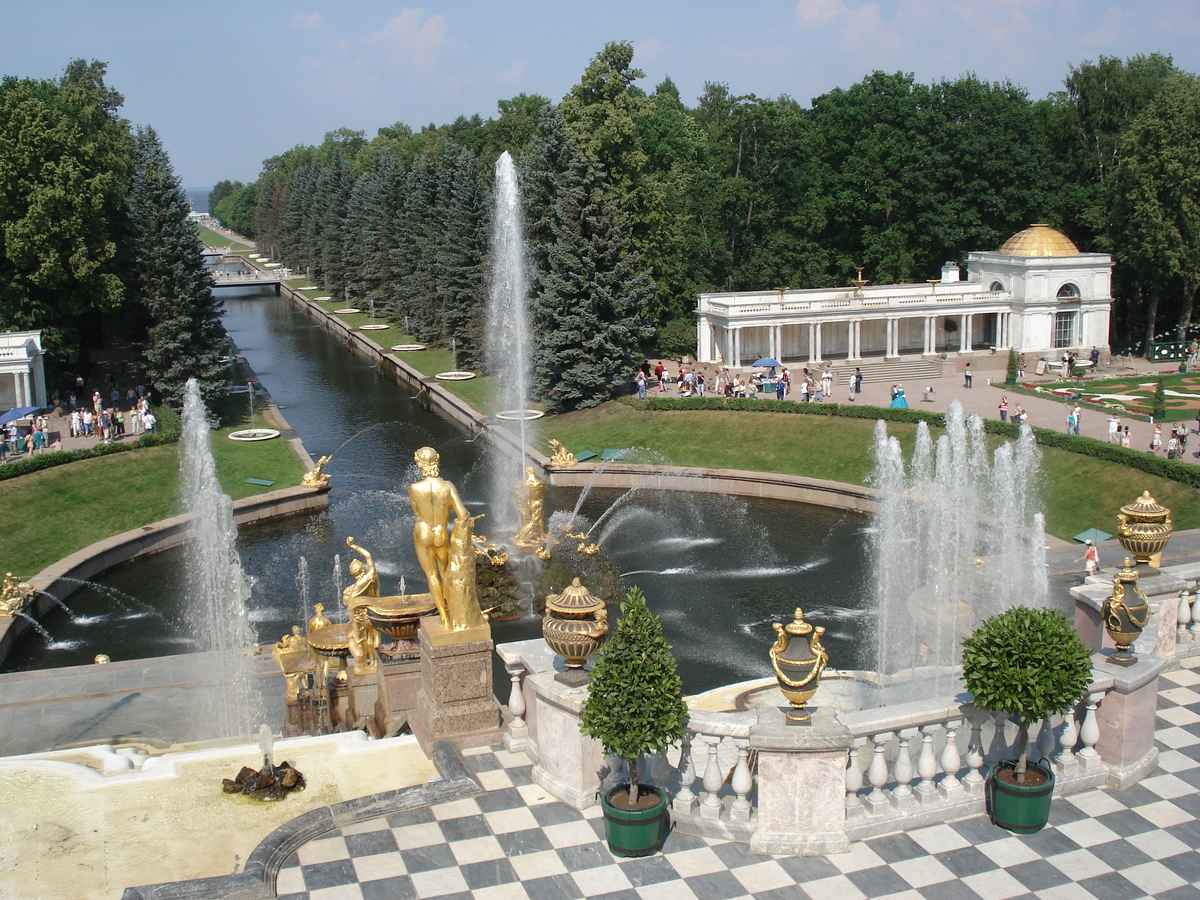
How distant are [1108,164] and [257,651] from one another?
53.4m

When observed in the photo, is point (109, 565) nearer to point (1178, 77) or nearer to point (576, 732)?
point (576, 732)

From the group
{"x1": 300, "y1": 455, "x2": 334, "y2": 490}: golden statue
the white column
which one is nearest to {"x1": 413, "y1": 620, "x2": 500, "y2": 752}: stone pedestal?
{"x1": 300, "y1": 455, "x2": 334, "y2": 490}: golden statue

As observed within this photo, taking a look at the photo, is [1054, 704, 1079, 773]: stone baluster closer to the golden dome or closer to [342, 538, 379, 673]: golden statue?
[342, 538, 379, 673]: golden statue

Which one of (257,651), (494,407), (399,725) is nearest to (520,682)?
(399,725)

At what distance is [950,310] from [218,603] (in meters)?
39.1

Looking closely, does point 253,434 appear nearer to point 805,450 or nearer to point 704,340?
point 805,450

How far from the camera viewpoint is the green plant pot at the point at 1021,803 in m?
9.80

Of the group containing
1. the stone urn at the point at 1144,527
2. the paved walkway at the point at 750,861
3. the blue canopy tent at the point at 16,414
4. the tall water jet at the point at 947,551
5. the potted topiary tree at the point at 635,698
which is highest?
the stone urn at the point at 1144,527

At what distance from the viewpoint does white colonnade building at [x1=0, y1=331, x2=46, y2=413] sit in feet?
138

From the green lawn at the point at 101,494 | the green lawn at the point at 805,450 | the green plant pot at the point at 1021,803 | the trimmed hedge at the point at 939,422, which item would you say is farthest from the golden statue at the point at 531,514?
the green plant pot at the point at 1021,803

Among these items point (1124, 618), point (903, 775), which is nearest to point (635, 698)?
point (903, 775)

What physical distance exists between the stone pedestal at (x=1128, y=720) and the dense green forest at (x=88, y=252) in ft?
127

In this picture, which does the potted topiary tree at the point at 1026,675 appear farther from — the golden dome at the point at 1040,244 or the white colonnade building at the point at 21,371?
the golden dome at the point at 1040,244

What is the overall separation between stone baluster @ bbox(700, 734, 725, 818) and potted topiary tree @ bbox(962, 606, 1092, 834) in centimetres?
220
